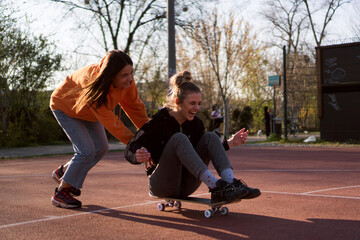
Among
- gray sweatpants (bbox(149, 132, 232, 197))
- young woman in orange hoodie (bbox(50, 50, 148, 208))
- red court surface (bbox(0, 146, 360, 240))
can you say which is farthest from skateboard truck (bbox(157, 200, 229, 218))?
young woman in orange hoodie (bbox(50, 50, 148, 208))

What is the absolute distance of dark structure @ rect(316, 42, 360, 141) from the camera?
15.3 metres

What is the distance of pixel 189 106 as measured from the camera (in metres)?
3.98

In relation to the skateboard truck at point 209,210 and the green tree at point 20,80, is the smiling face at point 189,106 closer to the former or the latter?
the skateboard truck at point 209,210

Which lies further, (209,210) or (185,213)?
(185,213)

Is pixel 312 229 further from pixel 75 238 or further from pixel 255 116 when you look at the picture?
pixel 255 116

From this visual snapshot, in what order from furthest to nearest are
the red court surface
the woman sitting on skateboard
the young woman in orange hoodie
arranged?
1. the young woman in orange hoodie
2. the woman sitting on skateboard
3. the red court surface

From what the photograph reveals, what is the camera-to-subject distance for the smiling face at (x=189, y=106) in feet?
13.0

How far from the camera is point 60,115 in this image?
4.77 meters

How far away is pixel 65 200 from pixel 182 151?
1553mm

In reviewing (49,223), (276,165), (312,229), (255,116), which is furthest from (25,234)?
(255,116)

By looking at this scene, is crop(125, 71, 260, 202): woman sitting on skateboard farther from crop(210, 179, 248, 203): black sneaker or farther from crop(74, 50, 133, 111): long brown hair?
crop(74, 50, 133, 111): long brown hair

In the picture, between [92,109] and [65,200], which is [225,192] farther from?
[65,200]

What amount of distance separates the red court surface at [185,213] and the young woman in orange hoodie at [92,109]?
37 centimetres

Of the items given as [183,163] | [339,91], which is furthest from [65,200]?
[339,91]
